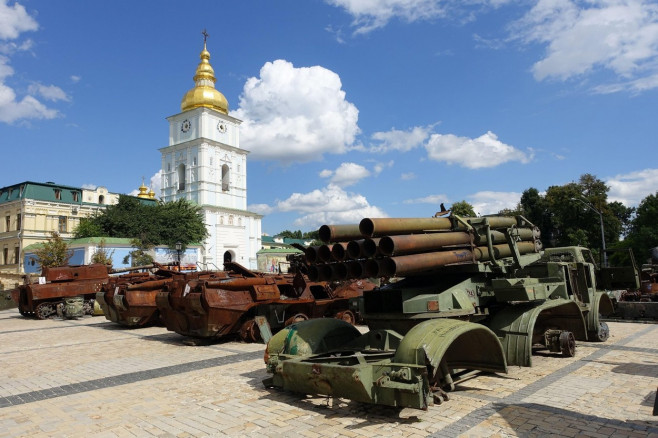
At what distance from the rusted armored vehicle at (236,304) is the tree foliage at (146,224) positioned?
33.8m

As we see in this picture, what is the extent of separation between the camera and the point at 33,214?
50594 millimetres

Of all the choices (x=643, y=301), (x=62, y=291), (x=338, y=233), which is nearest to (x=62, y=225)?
(x=62, y=291)

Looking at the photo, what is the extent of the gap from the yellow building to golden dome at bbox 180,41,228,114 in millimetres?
16137

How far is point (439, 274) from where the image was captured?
283 inches

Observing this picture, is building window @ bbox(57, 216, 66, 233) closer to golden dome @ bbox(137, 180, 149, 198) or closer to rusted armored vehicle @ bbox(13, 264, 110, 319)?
golden dome @ bbox(137, 180, 149, 198)

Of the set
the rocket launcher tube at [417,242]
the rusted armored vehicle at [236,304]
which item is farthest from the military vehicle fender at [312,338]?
the rusted armored vehicle at [236,304]

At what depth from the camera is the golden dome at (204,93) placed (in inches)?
2261

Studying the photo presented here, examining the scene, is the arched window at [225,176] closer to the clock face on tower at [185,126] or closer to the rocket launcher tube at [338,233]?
the clock face on tower at [185,126]

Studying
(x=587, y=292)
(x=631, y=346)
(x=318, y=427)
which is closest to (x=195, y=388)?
(x=318, y=427)

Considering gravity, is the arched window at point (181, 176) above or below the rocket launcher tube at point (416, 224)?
above

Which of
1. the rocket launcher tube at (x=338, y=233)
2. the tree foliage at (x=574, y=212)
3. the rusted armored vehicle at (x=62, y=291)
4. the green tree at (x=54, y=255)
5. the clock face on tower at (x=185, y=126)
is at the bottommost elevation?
the rusted armored vehicle at (x=62, y=291)

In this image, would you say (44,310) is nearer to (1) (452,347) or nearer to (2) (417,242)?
(1) (452,347)

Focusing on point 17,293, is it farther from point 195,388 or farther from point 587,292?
point 587,292

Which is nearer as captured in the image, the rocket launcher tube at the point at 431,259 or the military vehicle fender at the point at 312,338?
the rocket launcher tube at the point at 431,259
